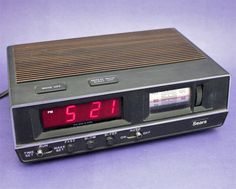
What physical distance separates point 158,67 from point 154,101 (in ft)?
0.41

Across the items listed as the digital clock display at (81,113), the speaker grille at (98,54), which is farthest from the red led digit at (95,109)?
the speaker grille at (98,54)

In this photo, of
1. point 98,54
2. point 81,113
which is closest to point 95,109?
point 81,113

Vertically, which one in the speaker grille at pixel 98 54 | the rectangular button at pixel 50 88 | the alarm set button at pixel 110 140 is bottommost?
the alarm set button at pixel 110 140

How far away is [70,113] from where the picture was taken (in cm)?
140

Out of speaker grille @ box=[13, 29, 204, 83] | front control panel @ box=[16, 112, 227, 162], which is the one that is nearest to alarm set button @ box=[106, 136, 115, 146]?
front control panel @ box=[16, 112, 227, 162]

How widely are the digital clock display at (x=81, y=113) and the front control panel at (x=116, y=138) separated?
0.05 meters

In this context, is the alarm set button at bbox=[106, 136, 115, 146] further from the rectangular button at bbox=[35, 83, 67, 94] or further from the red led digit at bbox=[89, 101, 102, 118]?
the rectangular button at bbox=[35, 83, 67, 94]

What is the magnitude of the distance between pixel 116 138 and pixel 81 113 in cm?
14

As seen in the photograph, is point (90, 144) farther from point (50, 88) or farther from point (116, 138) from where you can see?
point (50, 88)

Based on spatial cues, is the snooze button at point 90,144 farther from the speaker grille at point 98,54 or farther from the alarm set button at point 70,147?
the speaker grille at point 98,54

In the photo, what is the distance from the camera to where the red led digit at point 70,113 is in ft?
4.57

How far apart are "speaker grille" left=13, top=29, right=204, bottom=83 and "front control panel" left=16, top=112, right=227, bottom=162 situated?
20 centimetres

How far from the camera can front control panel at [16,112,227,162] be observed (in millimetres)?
1411

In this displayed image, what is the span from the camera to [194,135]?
1604mm
